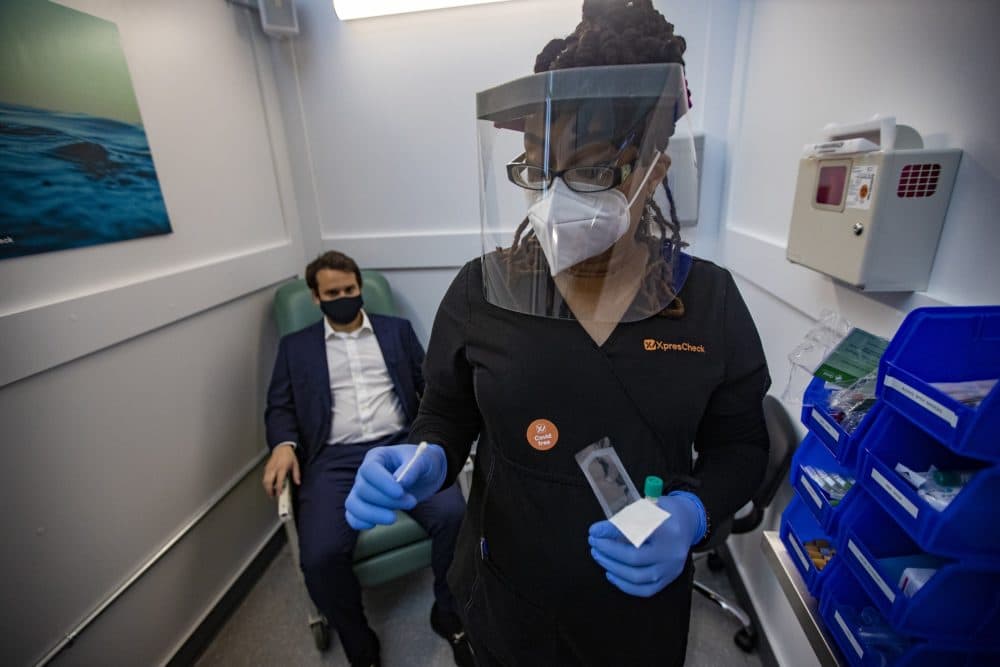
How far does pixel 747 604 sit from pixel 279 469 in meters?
1.75

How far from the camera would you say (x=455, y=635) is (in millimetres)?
1538

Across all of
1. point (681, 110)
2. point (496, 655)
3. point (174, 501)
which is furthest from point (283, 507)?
point (681, 110)

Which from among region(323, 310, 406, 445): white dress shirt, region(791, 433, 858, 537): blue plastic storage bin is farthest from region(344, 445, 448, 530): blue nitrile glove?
region(323, 310, 406, 445): white dress shirt

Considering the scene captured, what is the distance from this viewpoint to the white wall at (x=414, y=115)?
5.80ft

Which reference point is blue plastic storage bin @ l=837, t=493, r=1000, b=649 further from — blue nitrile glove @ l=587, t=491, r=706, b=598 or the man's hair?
the man's hair

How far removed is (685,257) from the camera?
2.42 ft

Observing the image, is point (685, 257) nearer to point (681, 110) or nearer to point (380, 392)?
point (681, 110)

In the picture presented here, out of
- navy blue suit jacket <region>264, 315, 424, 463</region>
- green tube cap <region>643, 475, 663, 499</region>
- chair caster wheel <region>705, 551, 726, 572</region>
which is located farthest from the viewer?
chair caster wheel <region>705, 551, 726, 572</region>

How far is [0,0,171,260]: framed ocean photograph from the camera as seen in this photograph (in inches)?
41.1

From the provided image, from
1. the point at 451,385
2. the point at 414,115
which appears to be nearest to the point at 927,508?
the point at 451,385

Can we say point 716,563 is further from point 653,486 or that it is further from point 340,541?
point 653,486

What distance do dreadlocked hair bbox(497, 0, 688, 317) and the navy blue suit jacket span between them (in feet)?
3.66

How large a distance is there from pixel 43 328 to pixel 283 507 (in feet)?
2.57

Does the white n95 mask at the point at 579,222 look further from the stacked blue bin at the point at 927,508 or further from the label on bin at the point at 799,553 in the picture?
the label on bin at the point at 799,553
